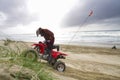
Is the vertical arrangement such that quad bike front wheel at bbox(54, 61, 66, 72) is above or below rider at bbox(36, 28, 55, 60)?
below

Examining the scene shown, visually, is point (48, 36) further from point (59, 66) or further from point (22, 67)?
point (22, 67)

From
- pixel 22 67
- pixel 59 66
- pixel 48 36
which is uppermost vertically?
pixel 48 36

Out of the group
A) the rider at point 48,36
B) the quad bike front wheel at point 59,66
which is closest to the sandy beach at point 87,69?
the quad bike front wheel at point 59,66

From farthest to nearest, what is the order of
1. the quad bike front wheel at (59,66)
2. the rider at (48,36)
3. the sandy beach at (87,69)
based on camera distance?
the rider at (48,36) → the quad bike front wheel at (59,66) → the sandy beach at (87,69)

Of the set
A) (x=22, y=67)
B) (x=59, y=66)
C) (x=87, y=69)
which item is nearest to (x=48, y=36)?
(x=59, y=66)

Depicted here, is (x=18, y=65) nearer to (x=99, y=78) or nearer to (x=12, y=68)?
(x=12, y=68)

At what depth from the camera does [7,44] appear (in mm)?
3832

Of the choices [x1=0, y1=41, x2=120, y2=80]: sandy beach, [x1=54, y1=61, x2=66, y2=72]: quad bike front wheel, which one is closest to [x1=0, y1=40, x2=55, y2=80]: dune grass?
→ [x1=0, y1=41, x2=120, y2=80]: sandy beach

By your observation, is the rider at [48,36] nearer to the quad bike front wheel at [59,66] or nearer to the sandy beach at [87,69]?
the quad bike front wheel at [59,66]

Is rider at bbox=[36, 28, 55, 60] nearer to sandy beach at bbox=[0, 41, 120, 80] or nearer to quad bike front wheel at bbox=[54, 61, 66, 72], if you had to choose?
quad bike front wheel at bbox=[54, 61, 66, 72]

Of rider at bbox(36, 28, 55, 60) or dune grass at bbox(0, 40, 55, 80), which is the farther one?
rider at bbox(36, 28, 55, 60)

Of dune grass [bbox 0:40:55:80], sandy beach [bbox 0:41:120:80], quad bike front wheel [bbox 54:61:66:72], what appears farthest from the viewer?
quad bike front wheel [bbox 54:61:66:72]

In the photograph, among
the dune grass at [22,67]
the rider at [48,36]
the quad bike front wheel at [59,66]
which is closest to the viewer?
the dune grass at [22,67]

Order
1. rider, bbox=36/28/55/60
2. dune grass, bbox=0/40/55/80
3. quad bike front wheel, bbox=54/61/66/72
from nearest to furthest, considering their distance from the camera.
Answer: dune grass, bbox=0/40/55/80 → quad bike front wheel, bbox=54/61/66/72 → rider, bbox=36/28/55/60
